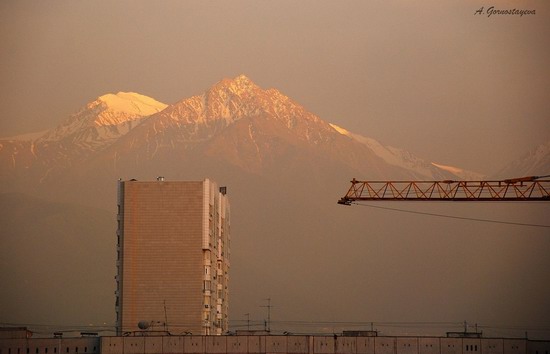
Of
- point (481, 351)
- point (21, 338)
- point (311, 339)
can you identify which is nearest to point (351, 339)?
point (311, 339)

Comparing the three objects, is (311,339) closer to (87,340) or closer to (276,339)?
(276,339)

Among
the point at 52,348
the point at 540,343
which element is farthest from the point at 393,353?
the point at 52,348

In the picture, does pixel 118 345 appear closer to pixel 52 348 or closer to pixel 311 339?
pixel 52 348

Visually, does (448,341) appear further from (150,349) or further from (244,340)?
(150,349)

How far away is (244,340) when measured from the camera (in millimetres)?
194375

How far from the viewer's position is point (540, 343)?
623ft

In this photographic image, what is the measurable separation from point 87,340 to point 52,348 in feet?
16.9

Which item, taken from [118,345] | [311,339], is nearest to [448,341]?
[311,339]

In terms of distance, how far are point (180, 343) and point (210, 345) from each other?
12.9 ft

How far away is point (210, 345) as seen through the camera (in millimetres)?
193625

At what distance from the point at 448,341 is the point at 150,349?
38.8 meters

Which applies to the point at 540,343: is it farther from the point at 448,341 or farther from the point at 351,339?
the point at 351,339

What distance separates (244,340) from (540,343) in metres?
38.3

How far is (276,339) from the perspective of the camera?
194375mm
